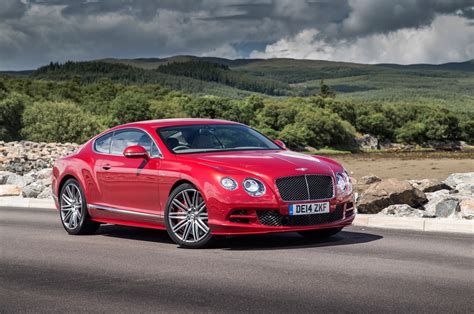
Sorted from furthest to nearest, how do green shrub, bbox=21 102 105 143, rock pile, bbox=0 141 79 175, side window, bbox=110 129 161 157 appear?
green shrub, bbox=21 102 105 143 < rock pile, bbox=0 141 79 175 < side window, bbox=110 129 161 157

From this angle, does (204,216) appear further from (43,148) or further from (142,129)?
(43,148)

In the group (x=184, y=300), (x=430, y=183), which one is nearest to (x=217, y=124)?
(x=184, y=300)

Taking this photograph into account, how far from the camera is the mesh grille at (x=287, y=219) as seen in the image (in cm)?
1058

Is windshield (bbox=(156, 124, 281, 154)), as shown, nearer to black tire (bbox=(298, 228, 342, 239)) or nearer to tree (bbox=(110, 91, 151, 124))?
black tire (bbox=(298, 228, 342, 239))

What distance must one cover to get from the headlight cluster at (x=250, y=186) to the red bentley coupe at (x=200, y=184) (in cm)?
1

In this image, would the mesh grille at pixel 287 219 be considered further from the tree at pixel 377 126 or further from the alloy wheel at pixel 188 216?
the tree at pixel 377 126

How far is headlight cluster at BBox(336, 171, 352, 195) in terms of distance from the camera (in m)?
11.2

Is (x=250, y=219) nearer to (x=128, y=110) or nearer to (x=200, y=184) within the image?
(x=200, y=184)

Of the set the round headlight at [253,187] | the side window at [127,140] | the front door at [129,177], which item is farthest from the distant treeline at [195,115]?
the round headlight at [253,187]

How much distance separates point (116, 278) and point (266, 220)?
2.33 metres

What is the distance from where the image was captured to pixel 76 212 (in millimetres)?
12969

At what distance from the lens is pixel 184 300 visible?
763cm

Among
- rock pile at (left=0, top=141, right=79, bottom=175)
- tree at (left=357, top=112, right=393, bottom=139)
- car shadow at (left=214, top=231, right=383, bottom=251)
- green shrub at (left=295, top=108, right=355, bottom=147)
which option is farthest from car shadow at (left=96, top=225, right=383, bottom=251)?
tree at (left=357, top=112, right=393, bottom=139)

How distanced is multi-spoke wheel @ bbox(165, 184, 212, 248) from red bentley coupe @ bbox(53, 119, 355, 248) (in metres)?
0.01
